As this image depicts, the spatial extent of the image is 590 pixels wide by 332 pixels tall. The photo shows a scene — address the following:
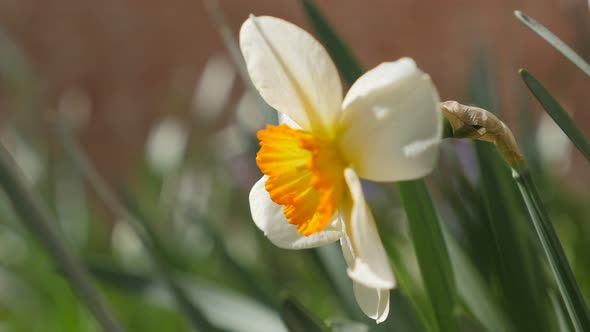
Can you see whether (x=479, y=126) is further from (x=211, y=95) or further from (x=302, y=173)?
(x=211, y=95)

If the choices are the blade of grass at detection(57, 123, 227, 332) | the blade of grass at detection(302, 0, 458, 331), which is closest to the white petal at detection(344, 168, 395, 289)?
A: the blade of grass at detection(302, 0, 458, 331)

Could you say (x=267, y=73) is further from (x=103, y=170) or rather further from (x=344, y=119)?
(x=103, y=170)

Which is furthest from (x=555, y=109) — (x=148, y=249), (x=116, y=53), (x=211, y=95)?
(x=116, y=53)

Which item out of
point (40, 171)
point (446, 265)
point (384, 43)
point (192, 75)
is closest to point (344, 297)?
point (446, 265)

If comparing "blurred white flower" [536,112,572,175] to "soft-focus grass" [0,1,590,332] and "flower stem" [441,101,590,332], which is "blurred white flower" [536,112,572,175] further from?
"flower stem" [441,101,590,332]

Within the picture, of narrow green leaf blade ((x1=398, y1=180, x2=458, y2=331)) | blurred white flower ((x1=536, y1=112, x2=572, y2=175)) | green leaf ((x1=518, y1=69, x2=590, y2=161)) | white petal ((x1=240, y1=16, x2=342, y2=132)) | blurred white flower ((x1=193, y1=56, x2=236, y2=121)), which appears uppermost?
white petal ((x1=240, y1=16, x2=342, y2=132))

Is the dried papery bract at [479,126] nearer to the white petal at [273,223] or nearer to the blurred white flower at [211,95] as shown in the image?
the white petal at [273,223]

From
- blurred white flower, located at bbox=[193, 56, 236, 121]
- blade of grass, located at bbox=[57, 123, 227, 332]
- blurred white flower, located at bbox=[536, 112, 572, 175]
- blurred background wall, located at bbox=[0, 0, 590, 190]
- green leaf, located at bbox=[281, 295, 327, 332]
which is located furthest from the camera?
blurred background wall, located at bbox=[0, 0, 590, 190]
